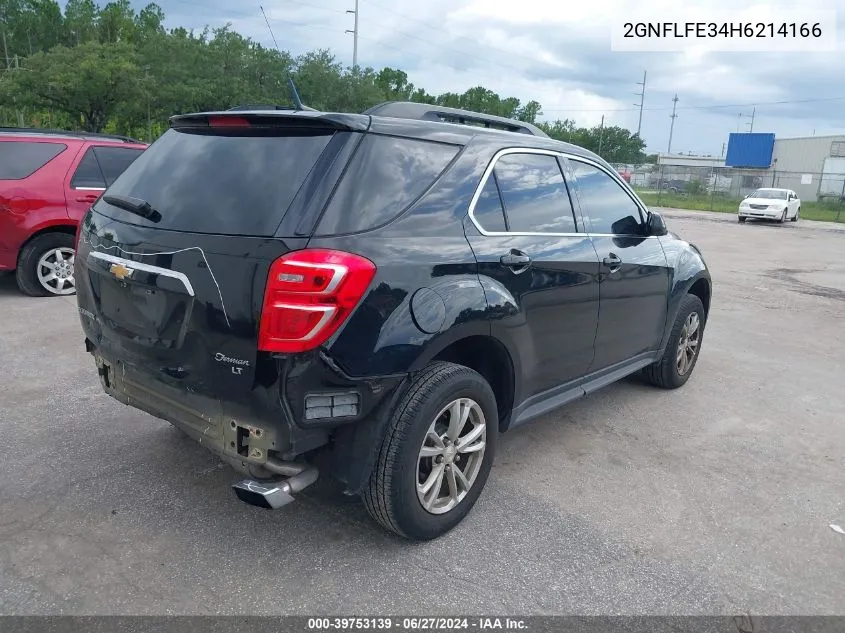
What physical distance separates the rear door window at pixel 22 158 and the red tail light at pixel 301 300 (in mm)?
6010

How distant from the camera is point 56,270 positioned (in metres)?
7.52

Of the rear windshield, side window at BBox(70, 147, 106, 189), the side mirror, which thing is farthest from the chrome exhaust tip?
side window at BBox(70, 147, 106, 189)

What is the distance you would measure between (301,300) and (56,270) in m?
6.15

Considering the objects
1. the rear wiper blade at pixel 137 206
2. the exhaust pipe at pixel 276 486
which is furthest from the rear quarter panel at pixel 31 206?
the exhaust pipe at pixel 276 486

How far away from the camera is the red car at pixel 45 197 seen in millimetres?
7113

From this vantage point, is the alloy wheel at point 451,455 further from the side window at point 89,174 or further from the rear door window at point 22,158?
the rear door window at point 22,158

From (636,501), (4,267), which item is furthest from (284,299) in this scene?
(4,267)

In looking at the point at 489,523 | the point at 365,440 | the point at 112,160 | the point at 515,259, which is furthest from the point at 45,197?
the point at 489,523

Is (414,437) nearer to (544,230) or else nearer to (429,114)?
(544,230)

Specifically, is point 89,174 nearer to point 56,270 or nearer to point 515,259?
point 56,270

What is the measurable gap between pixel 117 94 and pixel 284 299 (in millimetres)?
23715

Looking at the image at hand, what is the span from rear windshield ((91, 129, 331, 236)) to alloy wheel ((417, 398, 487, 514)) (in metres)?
1.12

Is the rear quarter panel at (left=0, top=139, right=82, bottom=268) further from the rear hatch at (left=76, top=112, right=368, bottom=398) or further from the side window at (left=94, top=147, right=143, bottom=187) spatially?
the rear hatch at (left=76, top=112, right=368, bottom=398)

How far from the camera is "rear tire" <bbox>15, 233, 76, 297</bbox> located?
7320 millimetres
